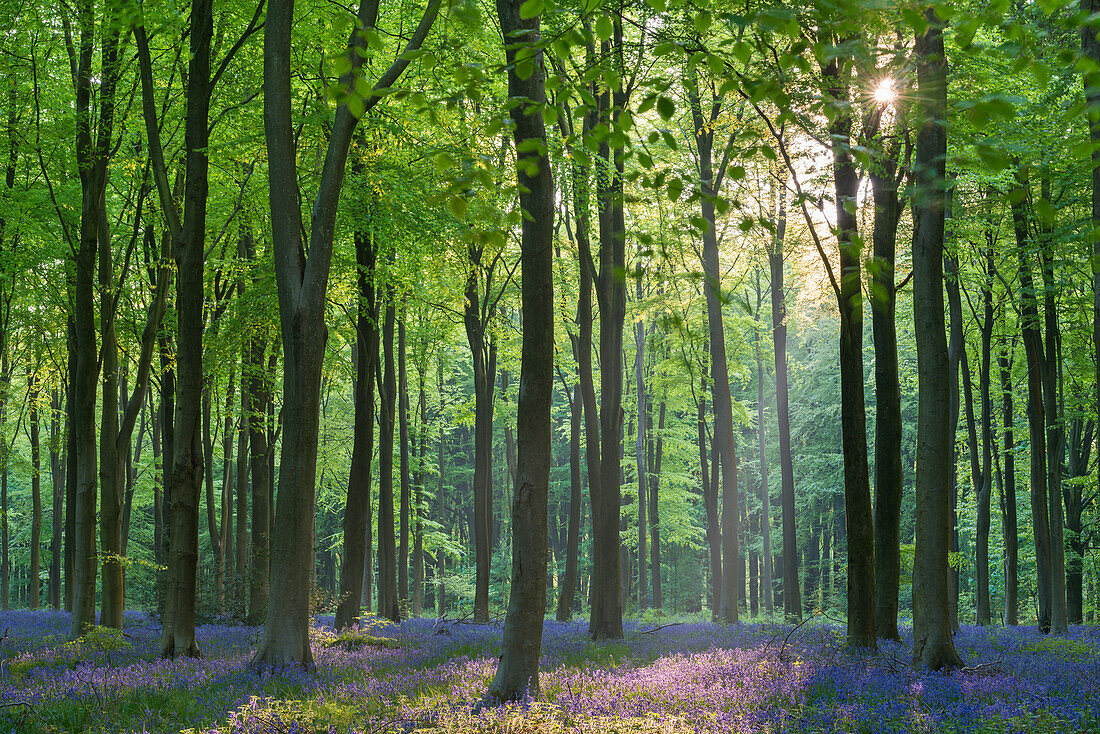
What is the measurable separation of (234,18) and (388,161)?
3.36m

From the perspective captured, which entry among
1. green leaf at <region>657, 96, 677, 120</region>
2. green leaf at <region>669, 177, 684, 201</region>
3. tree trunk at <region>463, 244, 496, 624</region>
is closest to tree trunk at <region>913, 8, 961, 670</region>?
green leaf at <region>669, 177, 684, 201</region>

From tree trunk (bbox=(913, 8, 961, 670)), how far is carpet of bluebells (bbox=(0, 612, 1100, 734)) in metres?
0.44

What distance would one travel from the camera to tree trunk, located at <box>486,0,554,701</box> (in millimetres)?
6297

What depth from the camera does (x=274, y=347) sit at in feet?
55.3

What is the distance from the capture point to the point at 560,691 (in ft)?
21.3

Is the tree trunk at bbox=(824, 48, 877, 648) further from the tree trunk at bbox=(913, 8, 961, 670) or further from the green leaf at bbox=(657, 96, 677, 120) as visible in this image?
the green leaf at bbox=(657, 96, 677, 120)

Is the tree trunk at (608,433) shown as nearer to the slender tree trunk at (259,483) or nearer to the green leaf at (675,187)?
the slender tree trunk at (259,483)

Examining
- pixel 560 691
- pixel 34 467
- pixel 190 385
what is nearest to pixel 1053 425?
pixel 560 691

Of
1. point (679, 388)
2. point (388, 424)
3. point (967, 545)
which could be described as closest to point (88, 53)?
point (388, 424)

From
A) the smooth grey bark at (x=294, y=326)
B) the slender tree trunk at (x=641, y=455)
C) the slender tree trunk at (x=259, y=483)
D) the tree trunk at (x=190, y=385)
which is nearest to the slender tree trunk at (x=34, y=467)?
the slender tree trunk at (x=259, y=483)

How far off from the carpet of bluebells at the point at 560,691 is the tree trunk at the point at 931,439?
437 mm

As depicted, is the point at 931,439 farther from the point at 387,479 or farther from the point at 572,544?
the point at 387,479

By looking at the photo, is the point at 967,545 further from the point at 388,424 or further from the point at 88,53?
the point at 88,53

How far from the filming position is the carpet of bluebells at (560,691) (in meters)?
5.18
